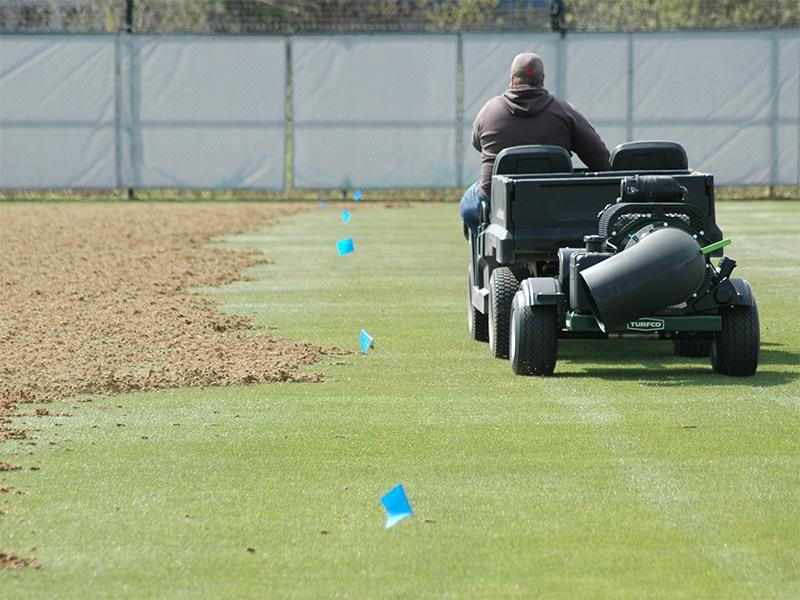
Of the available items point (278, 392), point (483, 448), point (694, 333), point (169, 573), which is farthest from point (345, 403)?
point (169, 573)

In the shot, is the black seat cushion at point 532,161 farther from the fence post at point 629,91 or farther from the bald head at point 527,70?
the fence post at point 629,91

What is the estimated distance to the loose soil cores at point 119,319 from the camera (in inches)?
367

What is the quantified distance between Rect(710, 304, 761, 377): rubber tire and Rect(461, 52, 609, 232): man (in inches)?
100

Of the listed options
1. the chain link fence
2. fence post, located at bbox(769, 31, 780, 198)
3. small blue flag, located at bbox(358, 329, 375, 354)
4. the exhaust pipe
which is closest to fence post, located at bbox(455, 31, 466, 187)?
the chain link fence

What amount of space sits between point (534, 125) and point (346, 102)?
17121 millimetres

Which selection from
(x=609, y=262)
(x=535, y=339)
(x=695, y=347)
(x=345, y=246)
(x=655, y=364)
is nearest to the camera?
Answer: (x=609, y=262)

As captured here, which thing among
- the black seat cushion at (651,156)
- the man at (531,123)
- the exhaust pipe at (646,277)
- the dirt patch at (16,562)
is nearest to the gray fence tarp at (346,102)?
the man at (531,123)

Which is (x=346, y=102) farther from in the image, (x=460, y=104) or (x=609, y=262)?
(x=609, y=262)

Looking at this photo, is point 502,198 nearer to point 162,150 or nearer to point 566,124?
point 566,124

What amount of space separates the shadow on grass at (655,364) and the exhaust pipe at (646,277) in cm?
53

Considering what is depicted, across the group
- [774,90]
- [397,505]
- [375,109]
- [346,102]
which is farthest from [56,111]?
[397,505]

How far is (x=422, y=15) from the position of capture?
35.5m

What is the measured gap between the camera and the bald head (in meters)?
11.2

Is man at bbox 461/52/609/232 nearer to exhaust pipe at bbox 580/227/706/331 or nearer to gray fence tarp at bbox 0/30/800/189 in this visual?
exhaust pipe at bbox 580/227/706/331
